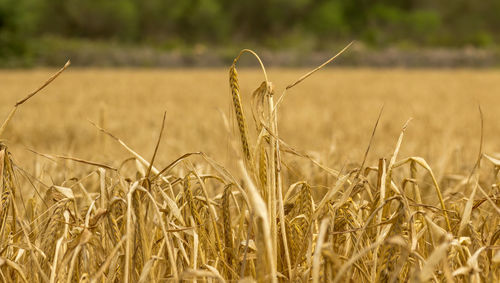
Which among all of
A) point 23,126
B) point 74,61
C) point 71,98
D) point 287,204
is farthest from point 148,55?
point 287,204

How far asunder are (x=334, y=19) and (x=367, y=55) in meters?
16.8

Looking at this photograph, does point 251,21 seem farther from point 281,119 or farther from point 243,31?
point 281,119

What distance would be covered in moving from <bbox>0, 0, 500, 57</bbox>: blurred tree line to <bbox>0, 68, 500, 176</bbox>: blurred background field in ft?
63.3

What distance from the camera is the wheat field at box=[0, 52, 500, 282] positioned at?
3.01 ft

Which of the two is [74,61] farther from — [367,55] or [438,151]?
[438,151]

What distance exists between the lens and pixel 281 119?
599cm

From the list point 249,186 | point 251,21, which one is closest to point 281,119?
point 249,186

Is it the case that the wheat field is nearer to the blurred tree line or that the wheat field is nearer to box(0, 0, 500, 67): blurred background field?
box(0, 0, 500, 67): blurred background field

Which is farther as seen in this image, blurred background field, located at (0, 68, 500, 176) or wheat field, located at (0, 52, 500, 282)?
blurred background field, located at (0, 68, 500, 176)

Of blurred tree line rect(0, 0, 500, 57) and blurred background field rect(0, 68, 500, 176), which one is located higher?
blurred tree line rect(0, 0, 500, 57)

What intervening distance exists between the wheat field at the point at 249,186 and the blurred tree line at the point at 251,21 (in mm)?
Answer: 22681

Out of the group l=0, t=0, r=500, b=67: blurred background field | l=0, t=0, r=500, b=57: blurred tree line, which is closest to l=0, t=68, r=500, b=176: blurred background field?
l=0, t=0, r=500, b=67: blurred background field

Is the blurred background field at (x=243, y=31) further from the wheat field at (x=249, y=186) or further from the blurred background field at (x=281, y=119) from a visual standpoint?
the wheat field at (x=249, y=186)

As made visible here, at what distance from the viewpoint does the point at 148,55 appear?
21625 millimetres
